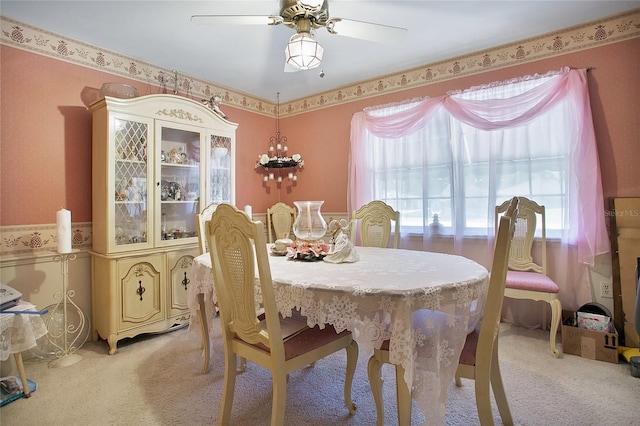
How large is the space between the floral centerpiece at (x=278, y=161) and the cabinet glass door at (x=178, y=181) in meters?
1.07

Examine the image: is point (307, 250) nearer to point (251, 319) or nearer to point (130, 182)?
point (251, 319)

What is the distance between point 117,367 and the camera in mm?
2227

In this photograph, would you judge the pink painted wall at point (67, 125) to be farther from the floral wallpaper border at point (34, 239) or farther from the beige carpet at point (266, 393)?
the beige carpet at point (266, 393)

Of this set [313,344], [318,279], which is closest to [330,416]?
[313,344]

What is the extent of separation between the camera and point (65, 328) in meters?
2.32

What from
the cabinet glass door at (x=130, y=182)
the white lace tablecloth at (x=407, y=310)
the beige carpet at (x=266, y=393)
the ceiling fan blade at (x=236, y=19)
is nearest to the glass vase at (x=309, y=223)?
the white lace tablecloth at (x=407, y=310)

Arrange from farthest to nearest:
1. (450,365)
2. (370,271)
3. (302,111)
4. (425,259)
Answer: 1. (302,111)
2. (425,259)
3. (370,271)
4. (450,365)

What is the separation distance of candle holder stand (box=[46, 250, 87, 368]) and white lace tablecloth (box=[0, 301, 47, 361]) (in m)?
0.32

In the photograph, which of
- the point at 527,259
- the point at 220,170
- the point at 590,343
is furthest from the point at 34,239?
the point at 590,343

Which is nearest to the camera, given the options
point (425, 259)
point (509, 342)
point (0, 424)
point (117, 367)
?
point (0, 424)

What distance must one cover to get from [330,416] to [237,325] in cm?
73

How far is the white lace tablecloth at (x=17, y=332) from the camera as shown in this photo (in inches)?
73.5

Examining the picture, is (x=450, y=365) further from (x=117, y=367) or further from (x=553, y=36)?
(x=553, y=36)

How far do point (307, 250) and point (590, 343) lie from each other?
2.13 m
